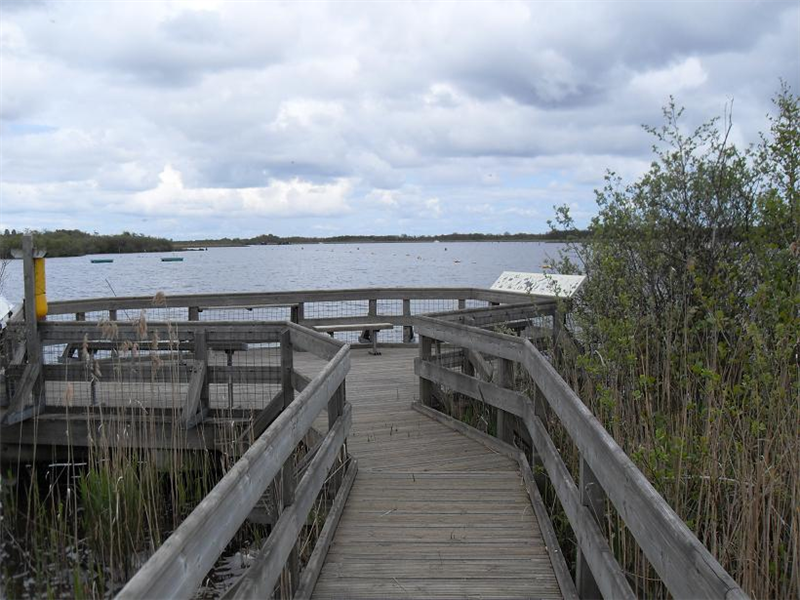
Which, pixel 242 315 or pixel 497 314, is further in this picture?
pixel 242 315

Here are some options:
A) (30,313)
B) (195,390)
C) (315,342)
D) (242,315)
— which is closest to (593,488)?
(315,342)

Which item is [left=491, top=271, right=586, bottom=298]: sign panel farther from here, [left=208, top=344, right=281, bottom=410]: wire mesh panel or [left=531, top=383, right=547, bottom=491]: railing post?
[left=208, top=344, right=281, bottom=410]: wire mesh panel

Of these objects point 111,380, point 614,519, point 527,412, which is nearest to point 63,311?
point 111,380

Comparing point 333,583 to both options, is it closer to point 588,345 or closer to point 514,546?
point 514,546

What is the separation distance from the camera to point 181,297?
10016 millimetres

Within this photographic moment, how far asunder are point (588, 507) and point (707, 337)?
2.42 metres

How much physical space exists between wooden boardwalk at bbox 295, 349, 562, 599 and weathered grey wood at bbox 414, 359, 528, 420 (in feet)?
1.44

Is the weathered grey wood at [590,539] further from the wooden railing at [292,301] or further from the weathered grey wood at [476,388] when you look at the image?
the wooden railing at [292,301]

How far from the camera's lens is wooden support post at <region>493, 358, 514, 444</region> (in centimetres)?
593

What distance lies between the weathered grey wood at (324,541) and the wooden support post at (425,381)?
213cm

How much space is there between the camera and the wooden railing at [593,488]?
6.22 feet

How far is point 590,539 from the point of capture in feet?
9.95

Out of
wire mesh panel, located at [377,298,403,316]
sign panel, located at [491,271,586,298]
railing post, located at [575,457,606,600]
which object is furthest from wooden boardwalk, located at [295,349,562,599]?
wire mesh panel, located at [377,298,403,316]

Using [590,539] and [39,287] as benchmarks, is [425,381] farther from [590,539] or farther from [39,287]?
[590,539]
